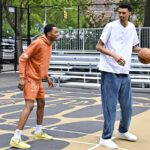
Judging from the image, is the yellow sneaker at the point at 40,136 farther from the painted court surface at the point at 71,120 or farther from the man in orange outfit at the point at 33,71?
the man in orange outfit at the point at 33,71

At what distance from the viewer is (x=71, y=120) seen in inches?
360

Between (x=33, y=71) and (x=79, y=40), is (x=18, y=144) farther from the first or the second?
(x=79, y=40)

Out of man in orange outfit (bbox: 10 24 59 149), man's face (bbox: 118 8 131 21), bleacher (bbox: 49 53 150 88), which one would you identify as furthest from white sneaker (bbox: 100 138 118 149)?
bleacher (bbox: 49 53 150 88)

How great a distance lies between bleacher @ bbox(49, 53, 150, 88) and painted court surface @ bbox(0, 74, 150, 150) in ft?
4.54

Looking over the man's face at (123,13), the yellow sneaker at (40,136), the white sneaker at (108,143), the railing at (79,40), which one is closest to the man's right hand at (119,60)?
the man's face at (123,13)

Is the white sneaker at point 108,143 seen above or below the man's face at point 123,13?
below

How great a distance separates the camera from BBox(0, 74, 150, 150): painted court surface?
279 inches

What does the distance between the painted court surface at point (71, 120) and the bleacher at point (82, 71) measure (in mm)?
1385

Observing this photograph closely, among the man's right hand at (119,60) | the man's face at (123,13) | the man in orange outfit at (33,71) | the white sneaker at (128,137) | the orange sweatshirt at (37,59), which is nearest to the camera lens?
the man's right hand at (119,60)

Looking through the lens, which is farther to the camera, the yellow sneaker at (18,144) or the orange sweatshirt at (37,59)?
the orange sweatshirt at (37,59)

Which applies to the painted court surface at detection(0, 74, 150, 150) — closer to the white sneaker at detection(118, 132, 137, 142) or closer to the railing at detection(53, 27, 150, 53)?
the white sneaker at detection(118, 132, 137, 142)

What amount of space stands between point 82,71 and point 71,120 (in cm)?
926

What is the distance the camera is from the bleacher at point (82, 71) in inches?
620

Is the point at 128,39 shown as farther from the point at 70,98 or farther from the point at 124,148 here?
A: the point at 70,98
